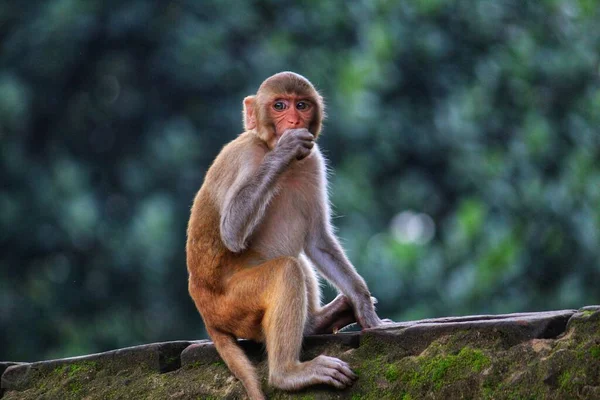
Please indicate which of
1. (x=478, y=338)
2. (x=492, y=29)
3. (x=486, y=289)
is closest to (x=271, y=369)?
(x=478, y=338)

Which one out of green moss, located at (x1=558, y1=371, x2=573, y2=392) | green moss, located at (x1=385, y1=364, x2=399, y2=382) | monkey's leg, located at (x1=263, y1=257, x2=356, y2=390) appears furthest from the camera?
monkey's leg, located at (x1=263, y1=257, x2=356, y2=390)

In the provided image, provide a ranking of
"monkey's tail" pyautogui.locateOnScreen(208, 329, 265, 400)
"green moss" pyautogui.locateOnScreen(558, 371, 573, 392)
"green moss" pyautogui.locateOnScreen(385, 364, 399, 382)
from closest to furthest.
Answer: "green moss" pyautogui.locateOnScreen(558, 371, 573, 392), "green moss" pyautogui.locateOnScreen(385, 364, 399, 382), "monkey's tail" pyautogui.locateOnScreen(208, 329, 265, 400)

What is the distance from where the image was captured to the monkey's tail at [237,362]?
192 inches

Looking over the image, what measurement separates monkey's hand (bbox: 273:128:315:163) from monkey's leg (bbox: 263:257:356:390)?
1.69 feet

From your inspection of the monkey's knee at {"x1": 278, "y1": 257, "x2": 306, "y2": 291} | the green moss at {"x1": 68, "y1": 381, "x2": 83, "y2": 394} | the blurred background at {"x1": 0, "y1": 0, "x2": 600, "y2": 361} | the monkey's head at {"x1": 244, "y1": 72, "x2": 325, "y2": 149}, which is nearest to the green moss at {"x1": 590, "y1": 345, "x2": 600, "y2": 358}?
the monkey's knee at {"x1": 278, "y1": 257, "x2": 306, "y2": 291}

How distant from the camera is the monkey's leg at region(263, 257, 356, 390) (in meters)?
4.72

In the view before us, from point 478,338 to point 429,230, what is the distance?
9.76m

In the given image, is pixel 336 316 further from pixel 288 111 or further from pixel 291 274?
pixel 288 111

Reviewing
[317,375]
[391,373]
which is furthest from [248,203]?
[391,373]

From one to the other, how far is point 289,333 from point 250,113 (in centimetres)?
136

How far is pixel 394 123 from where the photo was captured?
14102 mm

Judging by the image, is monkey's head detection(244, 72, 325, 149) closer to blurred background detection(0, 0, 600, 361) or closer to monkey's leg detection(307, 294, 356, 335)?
monkey's leg detection(307, 294, 356, 335)

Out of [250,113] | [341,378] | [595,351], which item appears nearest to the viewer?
[595,351]

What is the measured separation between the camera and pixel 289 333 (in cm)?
489
